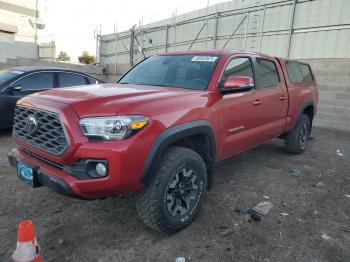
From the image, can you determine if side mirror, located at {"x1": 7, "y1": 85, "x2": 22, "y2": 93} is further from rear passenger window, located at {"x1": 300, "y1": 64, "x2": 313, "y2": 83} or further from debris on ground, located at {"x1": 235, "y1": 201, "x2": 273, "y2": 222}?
rear passenger window, located at {"x1": 300, "y1": 64, "x2": 313, "y2": 83}

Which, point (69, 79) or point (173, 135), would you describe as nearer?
point (173, 135)

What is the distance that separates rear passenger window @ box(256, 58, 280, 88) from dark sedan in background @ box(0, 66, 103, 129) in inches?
187

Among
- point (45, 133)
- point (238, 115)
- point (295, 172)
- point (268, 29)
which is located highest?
point (268, 29)

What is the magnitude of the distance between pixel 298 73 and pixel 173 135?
393 centimetres

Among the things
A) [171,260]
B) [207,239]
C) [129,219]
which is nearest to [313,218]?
[207,239]

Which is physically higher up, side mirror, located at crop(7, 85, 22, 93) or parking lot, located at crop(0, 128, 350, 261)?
side mirror, located at crop(7, 85, 22, 93)

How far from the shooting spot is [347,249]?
2846mm

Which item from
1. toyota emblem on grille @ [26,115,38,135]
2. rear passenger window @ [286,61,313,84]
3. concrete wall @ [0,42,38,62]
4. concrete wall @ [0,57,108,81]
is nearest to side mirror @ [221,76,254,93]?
toyota emblem on grille @ [26,115,38,135]

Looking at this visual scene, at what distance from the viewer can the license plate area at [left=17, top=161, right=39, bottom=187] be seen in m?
2.71

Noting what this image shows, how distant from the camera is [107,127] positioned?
8.05 ft

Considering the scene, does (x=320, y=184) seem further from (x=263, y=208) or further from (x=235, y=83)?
(x=235, y=83)

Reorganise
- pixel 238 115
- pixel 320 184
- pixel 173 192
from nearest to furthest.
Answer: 1. pixel 173 192
2. pixel 238 115
3. pixel 320 184

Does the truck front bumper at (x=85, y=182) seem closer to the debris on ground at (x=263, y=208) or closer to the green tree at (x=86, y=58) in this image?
the debris on ground at (x=263, y=208)

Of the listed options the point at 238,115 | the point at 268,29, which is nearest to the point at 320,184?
the point at 238,115
